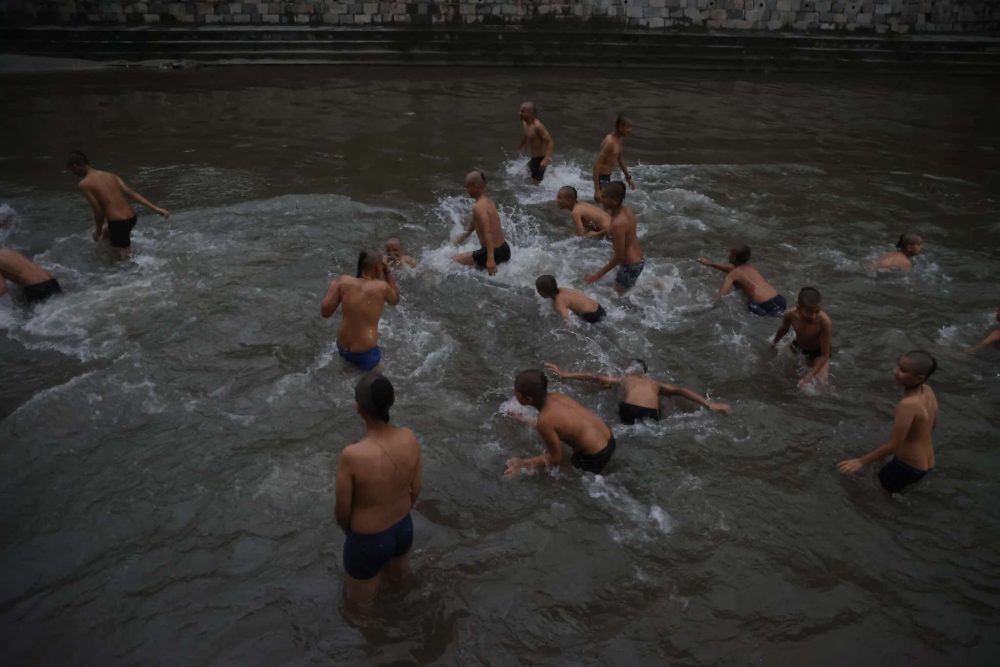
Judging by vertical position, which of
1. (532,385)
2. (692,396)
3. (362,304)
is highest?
(362,304)

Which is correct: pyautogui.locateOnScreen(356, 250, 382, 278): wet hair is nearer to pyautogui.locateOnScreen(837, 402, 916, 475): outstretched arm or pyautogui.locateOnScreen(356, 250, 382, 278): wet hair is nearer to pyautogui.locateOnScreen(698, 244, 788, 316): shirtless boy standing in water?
pyautogui.locateOnScreen(698, 244, 788, 316): shirtless boy standing in water

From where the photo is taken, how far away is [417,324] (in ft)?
23.3

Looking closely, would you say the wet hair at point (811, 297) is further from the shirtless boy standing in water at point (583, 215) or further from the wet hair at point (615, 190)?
the shirtless boy standing in water at point (583, 215)

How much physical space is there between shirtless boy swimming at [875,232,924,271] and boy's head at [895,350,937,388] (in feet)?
13.0

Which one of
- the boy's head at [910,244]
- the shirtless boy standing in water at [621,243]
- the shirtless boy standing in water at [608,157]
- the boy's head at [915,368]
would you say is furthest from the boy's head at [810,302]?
the shirtless boy standing in water at [608,157]

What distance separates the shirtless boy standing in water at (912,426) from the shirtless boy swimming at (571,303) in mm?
2864

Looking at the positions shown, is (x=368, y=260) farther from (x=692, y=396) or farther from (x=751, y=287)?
(x=751, y=287)

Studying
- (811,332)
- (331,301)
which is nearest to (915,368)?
(811,332)

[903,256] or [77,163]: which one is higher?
[77,163]

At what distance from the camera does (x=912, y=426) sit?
15.3ft

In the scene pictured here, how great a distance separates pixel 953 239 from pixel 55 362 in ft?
35.5

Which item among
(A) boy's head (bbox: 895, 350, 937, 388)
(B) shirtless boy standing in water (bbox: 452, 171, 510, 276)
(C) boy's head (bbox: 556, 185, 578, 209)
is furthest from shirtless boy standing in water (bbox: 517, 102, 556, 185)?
(A) boy's head (bbox: 895, 350, 937, 388)

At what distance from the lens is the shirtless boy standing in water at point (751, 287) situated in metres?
7.08

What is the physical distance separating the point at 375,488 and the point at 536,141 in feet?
25.5
